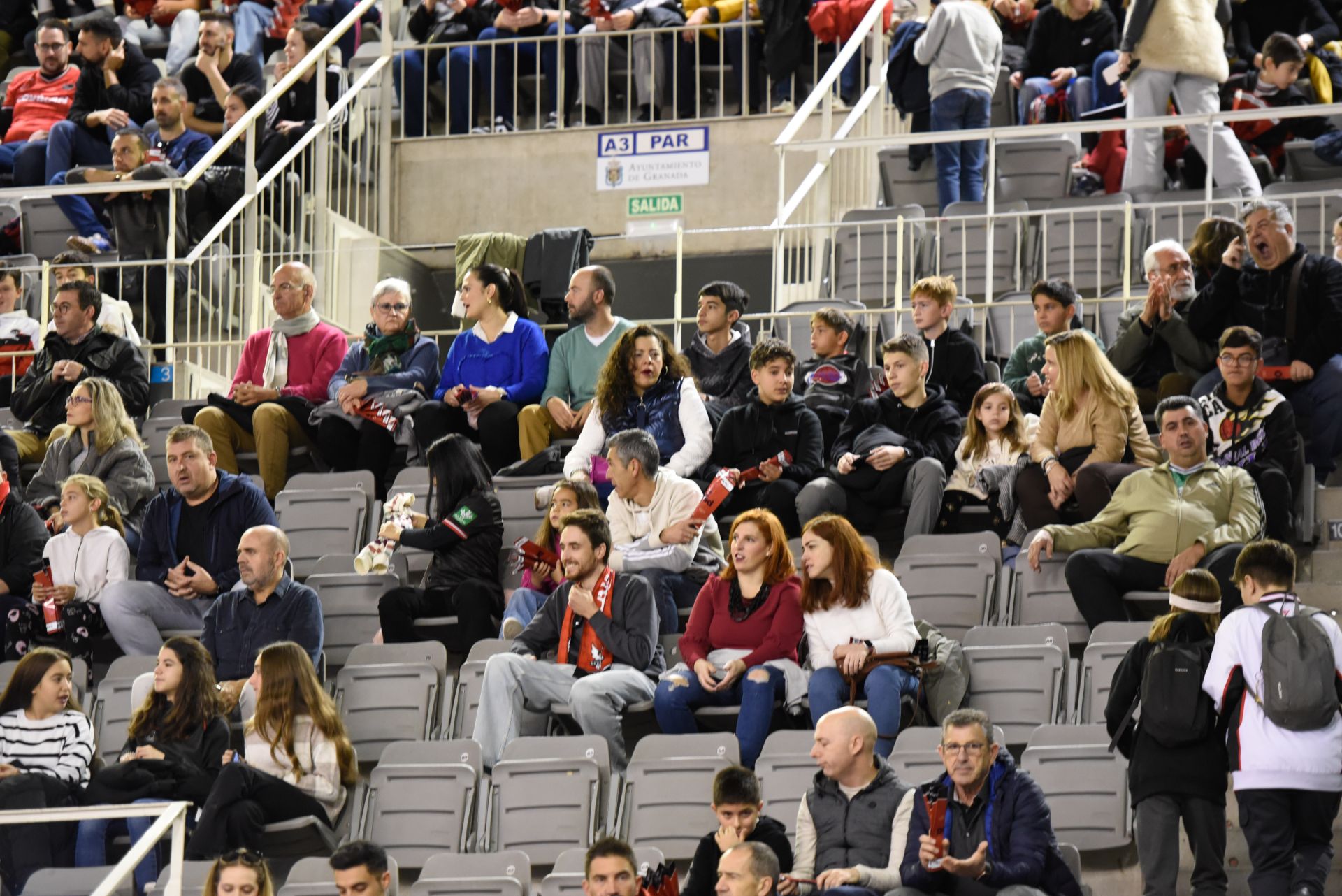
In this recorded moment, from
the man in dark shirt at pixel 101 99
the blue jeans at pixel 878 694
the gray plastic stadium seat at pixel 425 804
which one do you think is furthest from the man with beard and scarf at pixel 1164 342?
the man in dark shirt at pixel 101 99

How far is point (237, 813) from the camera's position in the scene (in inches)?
285

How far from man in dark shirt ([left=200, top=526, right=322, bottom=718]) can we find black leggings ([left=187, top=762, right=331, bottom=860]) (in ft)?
2.52

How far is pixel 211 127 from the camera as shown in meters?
13.4

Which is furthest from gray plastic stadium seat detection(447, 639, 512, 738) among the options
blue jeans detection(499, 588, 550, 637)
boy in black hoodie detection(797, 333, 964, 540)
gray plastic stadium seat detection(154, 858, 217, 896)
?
boy in black hoodie detection(797, 333, 964, 540)

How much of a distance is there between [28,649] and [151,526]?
0.62m

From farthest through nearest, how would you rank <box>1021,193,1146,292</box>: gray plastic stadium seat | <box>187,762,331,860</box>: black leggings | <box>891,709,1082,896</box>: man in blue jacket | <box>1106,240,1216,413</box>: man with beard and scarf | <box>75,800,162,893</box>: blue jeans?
<box>1021,193,1146,292</box>: gray plastic stadium seat < <box>1106,240,1216,413</box>: man with beard and scarf < <box>187,762,331,860</box>: black leggings < <box>75,800,162,893</box>: blue jeans < <box>891,709,1082,896</box>: man in blue jacket

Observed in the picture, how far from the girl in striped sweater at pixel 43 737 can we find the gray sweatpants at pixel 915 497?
2.58 metres

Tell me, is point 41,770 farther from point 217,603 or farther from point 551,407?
point 551,407

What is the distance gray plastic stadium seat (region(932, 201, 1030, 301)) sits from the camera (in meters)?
11.1

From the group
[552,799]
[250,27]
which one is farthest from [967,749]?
[250,27]

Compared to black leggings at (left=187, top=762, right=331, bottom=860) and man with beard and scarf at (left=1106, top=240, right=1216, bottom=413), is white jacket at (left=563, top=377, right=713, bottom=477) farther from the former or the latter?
black leggings at (left=187, top=762, right=331, bottom=860)

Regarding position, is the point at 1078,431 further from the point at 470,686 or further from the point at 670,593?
the point at 470,686

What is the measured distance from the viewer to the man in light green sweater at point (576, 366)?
938 cm

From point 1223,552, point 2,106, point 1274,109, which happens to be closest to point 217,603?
point 1223,552
